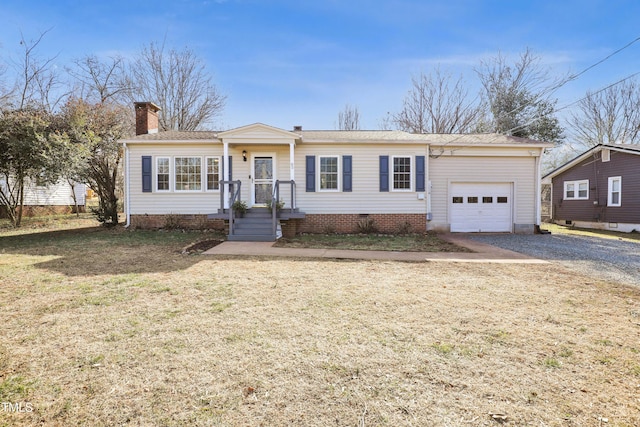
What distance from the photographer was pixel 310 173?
12148 millimetres

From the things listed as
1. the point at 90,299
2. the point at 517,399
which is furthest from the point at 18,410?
the point at 517,399

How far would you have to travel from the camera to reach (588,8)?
36.9 ft

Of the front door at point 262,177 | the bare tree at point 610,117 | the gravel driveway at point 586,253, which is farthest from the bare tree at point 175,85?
the bare tree at point 610,117

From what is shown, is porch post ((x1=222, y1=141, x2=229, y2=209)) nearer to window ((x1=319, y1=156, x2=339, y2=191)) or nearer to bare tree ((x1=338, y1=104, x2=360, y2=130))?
window ((x1=319, y1=156, x2=339, y2=191))

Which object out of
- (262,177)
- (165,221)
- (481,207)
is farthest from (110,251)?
(481,207)

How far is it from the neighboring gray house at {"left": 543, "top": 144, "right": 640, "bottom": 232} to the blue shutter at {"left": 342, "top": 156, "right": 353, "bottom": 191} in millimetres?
13402

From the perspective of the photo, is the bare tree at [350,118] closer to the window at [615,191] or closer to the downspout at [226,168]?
the window at [615,191]

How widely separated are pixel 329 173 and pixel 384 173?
214 cm

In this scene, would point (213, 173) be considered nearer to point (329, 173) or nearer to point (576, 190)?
point (329, 173)

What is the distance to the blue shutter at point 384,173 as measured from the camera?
12203 mm

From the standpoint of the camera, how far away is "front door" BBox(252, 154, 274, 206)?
12227 millimetres

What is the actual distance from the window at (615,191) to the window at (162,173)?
815 inches

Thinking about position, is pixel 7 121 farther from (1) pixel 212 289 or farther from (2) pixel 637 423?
(2) pixel 637 423

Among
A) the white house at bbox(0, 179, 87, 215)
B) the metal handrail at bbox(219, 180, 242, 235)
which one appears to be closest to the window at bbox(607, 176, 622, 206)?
the metal handrail at bbox(219, 180, 242, 235)
